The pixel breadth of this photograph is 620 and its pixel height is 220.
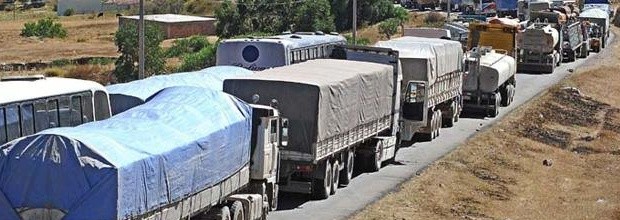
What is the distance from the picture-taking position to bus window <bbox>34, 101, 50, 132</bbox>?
18156mm

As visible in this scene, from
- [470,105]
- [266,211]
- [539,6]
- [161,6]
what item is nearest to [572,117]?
[470,105]

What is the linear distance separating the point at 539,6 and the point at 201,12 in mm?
44392

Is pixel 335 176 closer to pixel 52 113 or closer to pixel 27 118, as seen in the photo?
pixel 52 113

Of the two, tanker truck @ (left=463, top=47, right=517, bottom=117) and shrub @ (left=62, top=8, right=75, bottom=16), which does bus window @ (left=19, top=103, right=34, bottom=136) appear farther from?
shrub @ (left=62, top=8, right=75, bottom=16)

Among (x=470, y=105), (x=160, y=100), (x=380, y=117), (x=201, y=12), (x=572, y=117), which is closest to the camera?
(x=160, y=100)

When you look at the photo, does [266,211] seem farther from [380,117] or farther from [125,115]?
[380,117]

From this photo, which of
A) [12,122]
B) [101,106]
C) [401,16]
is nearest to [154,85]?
[101,106]

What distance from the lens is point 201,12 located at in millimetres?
120125

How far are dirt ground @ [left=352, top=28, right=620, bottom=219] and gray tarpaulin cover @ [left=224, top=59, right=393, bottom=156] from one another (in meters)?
1.91

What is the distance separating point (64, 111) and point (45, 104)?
0.73 meters

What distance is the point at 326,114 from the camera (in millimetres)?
23688

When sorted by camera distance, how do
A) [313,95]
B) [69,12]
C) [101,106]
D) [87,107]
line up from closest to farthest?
[87,107], [101,106], [313,95], [69,12]

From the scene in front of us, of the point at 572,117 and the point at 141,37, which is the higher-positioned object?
the point at 141,37

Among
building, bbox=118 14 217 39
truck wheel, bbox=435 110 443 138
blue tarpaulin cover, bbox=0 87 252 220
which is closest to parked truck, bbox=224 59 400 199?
blue tarpaulin cover, bbox=0 87 252 220
